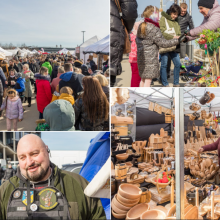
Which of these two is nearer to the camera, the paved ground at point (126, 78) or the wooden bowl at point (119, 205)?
the wooden bowl at point (119, 205)

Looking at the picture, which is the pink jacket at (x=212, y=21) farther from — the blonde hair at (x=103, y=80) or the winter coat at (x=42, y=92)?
the winter coat at (x=42, y=92)

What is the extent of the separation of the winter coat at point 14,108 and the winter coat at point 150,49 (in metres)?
1.33

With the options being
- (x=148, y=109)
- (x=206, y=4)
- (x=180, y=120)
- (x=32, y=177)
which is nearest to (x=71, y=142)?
(x=32, y=177)

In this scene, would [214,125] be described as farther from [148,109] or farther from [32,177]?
[32,177]

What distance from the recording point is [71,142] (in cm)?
262

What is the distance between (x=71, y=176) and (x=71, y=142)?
1.12 ft

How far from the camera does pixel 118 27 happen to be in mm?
2523

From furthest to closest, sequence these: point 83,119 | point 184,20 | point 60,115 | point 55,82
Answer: point 55,82 → point 83,119 → point 60,115 → point 184,20

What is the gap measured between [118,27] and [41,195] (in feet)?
5.80

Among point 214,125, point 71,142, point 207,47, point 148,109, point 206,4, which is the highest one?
point 206,4

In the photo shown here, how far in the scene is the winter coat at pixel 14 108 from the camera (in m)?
2.71

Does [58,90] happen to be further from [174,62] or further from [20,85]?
[174,62]

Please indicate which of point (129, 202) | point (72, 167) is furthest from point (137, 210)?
point (72, 167)

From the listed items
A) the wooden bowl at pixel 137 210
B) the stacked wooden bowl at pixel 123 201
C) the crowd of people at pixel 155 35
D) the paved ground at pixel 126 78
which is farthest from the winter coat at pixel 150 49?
the wooden bowl at pixel 137 210
